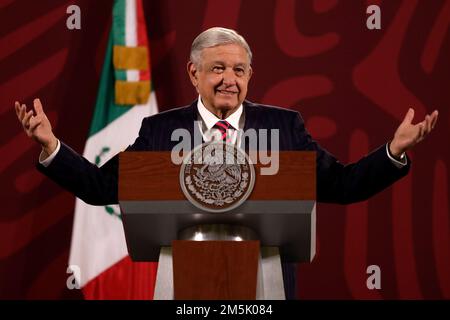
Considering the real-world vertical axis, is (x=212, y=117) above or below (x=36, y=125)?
above

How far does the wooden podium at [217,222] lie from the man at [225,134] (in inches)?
13.4

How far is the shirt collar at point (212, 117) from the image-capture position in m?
2.91

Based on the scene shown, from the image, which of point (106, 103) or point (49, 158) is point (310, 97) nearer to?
point (106, 103)

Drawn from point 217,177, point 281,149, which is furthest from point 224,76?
point 217,177

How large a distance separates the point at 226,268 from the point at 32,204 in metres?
2.57

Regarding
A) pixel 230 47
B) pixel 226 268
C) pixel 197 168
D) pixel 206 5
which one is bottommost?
pixel 226 268

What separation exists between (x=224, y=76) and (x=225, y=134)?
0.18 meters

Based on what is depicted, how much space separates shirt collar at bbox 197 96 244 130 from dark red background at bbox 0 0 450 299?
6.06ft

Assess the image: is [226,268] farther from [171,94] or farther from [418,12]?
[418,12]

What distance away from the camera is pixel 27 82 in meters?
4.79

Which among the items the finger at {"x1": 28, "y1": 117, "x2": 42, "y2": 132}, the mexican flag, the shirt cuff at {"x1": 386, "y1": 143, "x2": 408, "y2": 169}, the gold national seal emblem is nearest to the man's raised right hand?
the finger at {"x1": 28, "y1": 117, "x2": 42, "y2": 132}

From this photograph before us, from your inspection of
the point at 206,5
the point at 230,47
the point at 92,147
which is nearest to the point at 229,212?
the point at 230,47

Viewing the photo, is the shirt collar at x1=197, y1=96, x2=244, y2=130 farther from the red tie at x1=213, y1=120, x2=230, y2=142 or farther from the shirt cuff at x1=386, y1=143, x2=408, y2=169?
the shirt cuff at x1=386, y1=143, x2=408, y2=169

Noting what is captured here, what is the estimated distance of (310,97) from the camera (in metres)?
4.83
